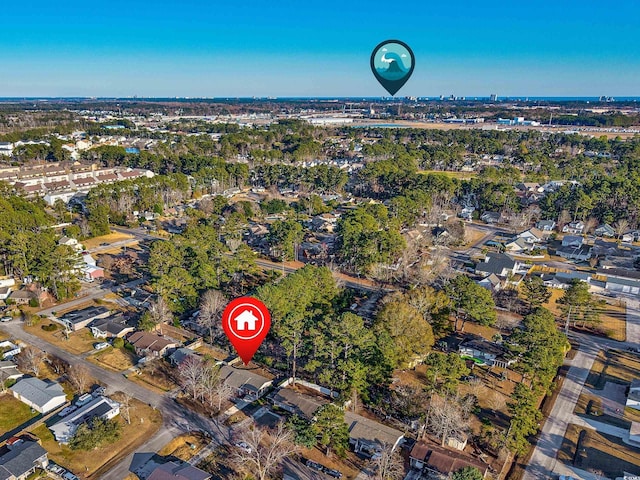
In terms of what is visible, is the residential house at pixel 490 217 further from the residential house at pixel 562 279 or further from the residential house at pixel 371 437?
the residential house at pixel 371 437

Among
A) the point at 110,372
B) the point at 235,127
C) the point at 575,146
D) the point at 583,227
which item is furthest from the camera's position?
the point at 235,127

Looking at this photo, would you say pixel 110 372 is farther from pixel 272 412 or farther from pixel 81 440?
pixel 272 412

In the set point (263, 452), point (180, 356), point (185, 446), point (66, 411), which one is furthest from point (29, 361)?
point (263, 452)

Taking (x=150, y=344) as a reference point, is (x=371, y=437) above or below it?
below

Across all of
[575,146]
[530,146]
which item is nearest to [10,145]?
[530,146]

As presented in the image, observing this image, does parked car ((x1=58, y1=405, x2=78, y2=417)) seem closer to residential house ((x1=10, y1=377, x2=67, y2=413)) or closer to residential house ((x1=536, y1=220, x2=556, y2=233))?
residential house ((x1=10, y1=377, x2=67, y2=413))

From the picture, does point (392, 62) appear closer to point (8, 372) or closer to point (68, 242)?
point (8, 372)
